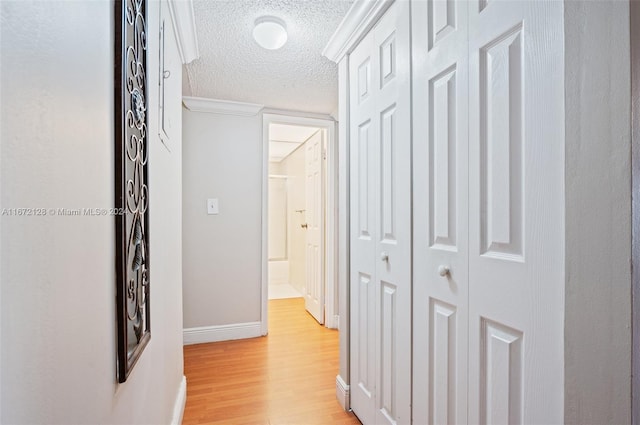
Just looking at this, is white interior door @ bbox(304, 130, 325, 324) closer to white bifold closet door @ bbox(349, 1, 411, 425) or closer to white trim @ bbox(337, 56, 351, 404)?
white trim @ bbox(337, 56, 351, 404)

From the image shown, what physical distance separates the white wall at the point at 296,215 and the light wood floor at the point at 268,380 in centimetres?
148

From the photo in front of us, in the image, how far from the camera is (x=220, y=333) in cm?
296

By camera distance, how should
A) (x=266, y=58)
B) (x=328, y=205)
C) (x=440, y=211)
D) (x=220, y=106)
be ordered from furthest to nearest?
1. (x=328, y=205)
2. (x=220, y=106)
3. (x=266, y=58)
4. (x=440, y=211)

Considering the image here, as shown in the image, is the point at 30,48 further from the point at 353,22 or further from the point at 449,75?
the point at 353,22

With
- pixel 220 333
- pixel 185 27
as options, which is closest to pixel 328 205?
pixel 220 333

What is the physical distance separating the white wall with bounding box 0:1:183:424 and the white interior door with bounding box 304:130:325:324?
267 cm

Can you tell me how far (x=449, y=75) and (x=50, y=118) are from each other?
113 centimetres

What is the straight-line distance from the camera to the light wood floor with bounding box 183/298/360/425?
71.2 inches

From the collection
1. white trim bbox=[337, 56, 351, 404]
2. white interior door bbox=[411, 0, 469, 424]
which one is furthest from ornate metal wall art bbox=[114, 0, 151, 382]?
white trim bbox=[337, 56, 351, 404]

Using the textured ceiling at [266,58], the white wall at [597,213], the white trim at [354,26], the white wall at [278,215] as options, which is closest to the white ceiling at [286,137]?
the white wall at [278,215]

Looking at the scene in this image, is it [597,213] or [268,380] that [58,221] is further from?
[268,380]

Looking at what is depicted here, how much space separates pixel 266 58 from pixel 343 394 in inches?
86.5

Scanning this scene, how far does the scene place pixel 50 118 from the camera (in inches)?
17.3

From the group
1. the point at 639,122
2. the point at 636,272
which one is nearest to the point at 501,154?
the point at 639,122
